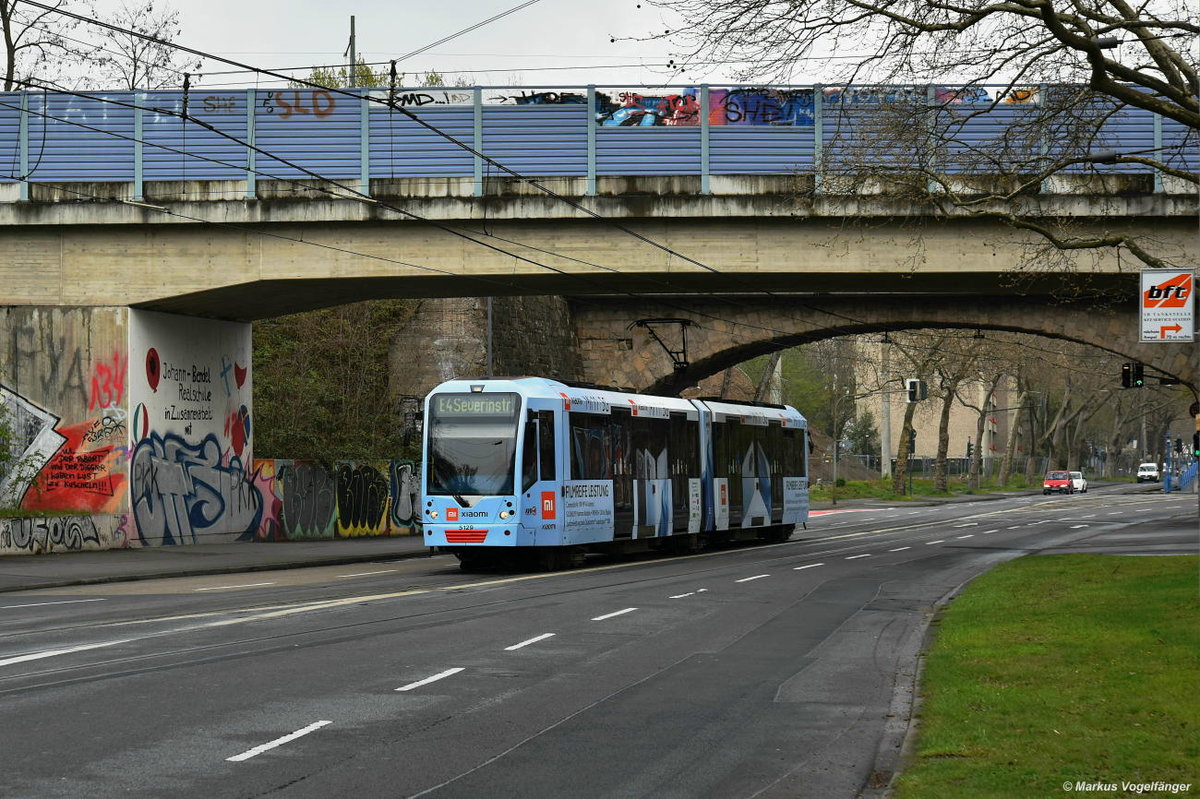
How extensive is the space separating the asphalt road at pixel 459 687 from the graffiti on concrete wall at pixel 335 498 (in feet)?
40.0

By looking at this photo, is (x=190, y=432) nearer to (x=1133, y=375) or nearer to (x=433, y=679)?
(x=433, y=679)

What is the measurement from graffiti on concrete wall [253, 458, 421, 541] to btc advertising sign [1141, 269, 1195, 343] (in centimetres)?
2298

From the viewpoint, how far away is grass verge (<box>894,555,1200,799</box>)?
26.0 ft

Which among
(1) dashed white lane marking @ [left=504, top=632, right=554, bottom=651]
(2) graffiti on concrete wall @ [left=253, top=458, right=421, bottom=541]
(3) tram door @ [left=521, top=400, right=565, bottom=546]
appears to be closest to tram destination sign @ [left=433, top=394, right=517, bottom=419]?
(3) tram door @ [left=521, top=400, right=565, bottom=546]

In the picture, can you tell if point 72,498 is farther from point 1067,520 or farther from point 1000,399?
point 1000,399

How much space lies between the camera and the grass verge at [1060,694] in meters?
7.94

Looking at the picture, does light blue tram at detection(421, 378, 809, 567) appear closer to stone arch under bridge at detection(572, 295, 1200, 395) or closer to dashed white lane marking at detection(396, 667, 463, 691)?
stone arch under bridge at detection(572, 295, 1200, 395)

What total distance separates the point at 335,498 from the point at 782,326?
563 inches

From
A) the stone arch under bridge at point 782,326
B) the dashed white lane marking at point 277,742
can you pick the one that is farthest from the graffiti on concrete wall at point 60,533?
the stone arch under bridge at point 782,326

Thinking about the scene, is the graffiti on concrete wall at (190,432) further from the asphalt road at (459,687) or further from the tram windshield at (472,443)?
the asphalt road at (459,687)

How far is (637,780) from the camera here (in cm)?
821

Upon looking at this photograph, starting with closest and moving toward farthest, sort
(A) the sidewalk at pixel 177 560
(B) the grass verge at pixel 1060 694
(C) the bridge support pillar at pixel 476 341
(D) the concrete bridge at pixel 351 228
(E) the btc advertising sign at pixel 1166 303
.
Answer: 1. (B) the grass verge at pixel 1060 694
2. (E) the btc advertising sign at pixel 1166 303
3. (A) the sidewalk at pixel 177 560
4. (D) the concrete bridge at pixel 351 228
5. (C) the bridge support pillar at pixel 476 341

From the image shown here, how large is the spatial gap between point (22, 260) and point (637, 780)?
24.3 meters

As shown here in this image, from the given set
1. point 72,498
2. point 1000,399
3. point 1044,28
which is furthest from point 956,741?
point 1000,399
